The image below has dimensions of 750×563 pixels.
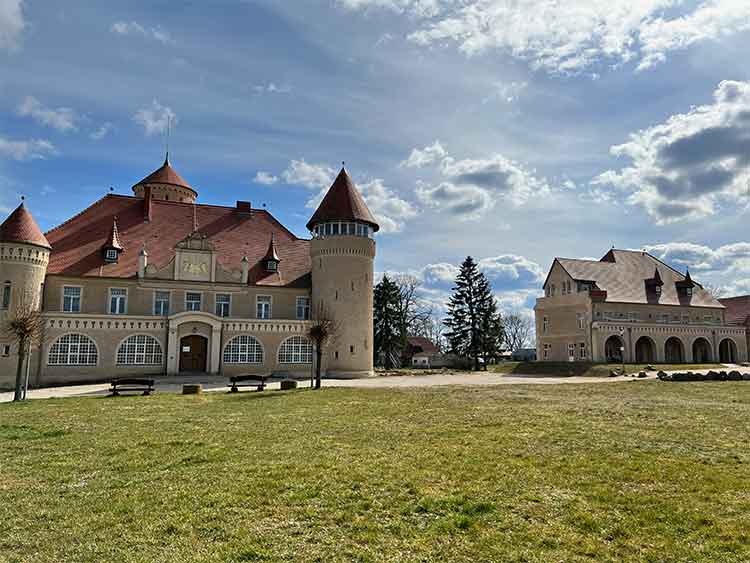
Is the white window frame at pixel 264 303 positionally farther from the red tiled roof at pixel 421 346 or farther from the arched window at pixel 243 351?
the red tiled roof at pixel 421 346

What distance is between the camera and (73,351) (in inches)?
1264

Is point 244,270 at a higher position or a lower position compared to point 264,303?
higher

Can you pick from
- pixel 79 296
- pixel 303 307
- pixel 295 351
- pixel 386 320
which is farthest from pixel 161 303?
pixel 386 320

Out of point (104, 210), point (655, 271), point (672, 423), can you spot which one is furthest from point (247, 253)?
point (655, 271)

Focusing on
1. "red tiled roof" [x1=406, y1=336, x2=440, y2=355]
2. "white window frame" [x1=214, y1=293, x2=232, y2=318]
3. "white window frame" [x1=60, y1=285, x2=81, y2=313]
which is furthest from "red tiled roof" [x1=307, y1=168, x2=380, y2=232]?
"red tiled roof" [x1=406, y1=336, x2=440, y2=355]

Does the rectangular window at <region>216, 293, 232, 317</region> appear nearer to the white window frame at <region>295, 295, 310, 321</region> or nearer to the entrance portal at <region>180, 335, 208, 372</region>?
the entrance portal at <region>180, 335, 208, 372</region>

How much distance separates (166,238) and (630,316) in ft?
138

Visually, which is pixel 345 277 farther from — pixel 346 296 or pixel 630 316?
pixel 630 316

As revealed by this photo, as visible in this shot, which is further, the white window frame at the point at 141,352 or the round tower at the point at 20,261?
the white window frame at the point at 141,352

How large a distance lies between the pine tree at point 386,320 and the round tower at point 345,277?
58.0 feet

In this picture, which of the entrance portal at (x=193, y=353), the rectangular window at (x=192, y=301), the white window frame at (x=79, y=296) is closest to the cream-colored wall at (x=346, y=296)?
the rectangular window at (x=192, y=301)

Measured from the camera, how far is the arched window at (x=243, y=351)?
35.7 meters

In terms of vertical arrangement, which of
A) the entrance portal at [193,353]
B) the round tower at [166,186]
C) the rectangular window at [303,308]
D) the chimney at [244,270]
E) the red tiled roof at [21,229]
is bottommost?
the entrance portal at [193,353]

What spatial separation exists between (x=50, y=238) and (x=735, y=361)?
6288 cm
